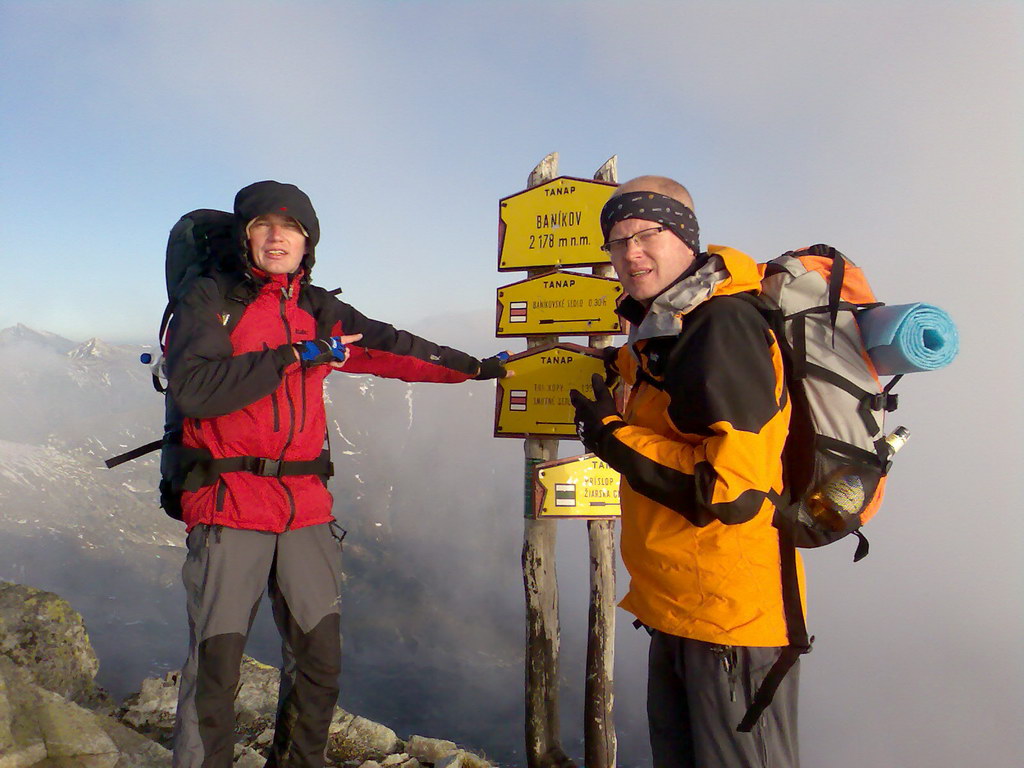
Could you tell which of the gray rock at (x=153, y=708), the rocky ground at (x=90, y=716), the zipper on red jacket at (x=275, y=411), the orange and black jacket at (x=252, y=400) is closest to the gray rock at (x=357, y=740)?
the rocky ground at (x=90, y=716)

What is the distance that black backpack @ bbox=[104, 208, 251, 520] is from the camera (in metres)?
3.34

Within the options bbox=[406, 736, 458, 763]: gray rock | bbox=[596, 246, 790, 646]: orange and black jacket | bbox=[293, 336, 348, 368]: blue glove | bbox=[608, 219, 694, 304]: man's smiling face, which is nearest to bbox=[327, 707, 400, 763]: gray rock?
bbox=[406, 736, 458, 763]: gray rock

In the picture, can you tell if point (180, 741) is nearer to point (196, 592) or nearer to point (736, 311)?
point (196, 592)

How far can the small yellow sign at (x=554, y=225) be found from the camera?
5.25 m

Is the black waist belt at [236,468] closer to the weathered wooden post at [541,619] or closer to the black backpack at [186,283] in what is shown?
the black backpack at [186,283]

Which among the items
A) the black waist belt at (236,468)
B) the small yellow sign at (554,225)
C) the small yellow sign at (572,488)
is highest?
the small yellow sign at (554,225)

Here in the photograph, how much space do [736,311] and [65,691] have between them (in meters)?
8.32

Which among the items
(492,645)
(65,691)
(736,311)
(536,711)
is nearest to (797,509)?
(736,311)

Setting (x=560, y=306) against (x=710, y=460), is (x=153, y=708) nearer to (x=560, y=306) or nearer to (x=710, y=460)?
(x=560, y=306)

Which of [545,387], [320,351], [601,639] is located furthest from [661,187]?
[601,639]

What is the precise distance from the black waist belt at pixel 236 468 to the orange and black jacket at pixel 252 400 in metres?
0.02

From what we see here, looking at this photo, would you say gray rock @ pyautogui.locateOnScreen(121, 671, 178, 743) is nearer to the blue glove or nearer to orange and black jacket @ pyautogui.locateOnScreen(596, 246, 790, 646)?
the blue glove

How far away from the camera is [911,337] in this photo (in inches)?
83.2

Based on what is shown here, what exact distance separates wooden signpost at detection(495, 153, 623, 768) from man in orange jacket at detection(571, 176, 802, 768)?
Answer: 2.62 metres
